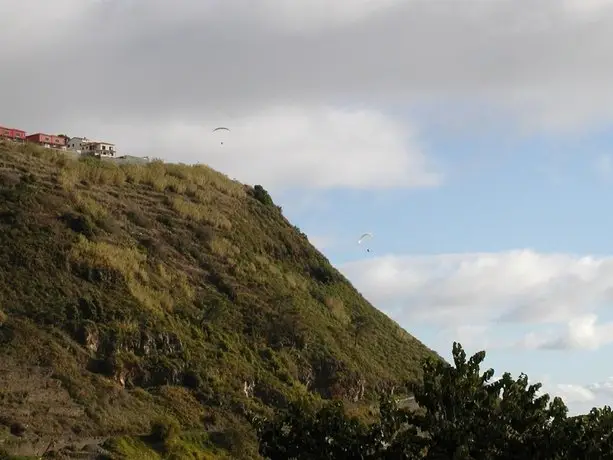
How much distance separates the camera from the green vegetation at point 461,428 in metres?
25.2

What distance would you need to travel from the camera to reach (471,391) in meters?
26.2

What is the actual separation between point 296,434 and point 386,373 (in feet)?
146

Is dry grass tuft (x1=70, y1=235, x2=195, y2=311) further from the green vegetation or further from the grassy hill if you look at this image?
the green vegetation

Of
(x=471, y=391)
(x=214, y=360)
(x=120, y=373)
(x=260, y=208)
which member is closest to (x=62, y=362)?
(x=120, y=373)

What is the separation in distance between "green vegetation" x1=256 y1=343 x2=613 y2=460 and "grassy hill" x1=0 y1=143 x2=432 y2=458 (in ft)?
58.4

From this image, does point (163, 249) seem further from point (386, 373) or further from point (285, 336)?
point (386, 373)

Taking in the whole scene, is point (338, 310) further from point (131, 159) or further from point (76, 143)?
point (76, 143)

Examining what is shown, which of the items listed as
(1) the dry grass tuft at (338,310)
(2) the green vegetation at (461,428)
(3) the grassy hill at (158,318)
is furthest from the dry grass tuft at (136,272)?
(2) the green vegetation at (461,428)

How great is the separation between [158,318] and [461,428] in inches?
1386

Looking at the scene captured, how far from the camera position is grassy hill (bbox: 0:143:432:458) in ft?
154

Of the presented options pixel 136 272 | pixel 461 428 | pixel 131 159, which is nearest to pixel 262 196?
pixel 131 159

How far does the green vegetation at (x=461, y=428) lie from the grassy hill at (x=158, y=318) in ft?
58.4

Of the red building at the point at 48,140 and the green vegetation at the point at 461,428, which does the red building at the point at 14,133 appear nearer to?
the red building at the point at 48,140

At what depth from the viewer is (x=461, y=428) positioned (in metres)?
25.4
